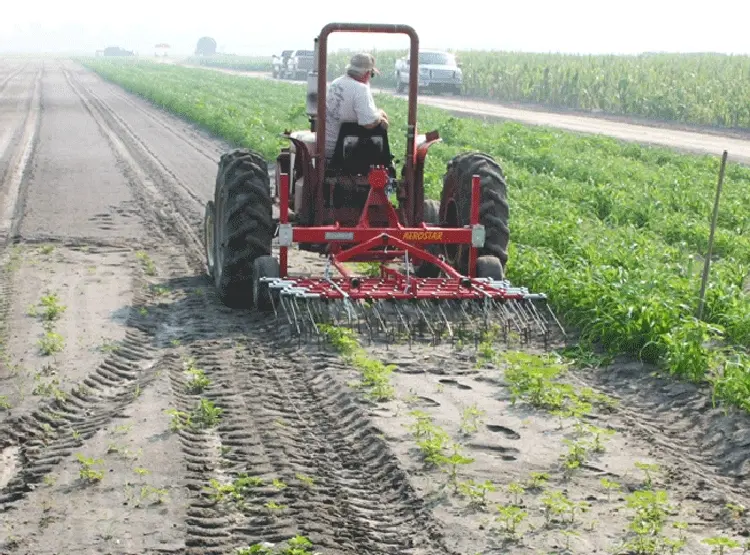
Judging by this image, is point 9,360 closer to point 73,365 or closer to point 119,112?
point 73,365

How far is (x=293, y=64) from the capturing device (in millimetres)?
66688

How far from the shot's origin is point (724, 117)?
35531 millimetres

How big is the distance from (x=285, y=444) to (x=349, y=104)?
439cm

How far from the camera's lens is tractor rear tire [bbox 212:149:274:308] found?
418 inches

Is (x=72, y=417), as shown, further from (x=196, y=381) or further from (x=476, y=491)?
(x=476, y=491)

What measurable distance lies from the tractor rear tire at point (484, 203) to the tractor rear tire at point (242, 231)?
5.58 ft

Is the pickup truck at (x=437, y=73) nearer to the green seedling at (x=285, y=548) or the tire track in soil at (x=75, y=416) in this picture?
the tire track in soil at (x=75, y=416)

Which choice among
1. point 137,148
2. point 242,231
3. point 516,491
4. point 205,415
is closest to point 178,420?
point 205,415

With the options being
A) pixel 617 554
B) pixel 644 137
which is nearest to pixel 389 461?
pixel 617 554

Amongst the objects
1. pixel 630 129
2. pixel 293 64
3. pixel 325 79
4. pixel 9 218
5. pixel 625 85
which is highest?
pixel 325 79

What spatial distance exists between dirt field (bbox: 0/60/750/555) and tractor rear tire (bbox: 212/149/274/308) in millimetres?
276

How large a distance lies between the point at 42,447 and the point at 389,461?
1.89 metres

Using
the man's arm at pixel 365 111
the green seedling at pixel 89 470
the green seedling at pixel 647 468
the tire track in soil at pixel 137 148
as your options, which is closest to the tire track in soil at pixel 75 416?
the green seedling at pixel 89 470

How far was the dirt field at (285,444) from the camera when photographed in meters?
5.88
